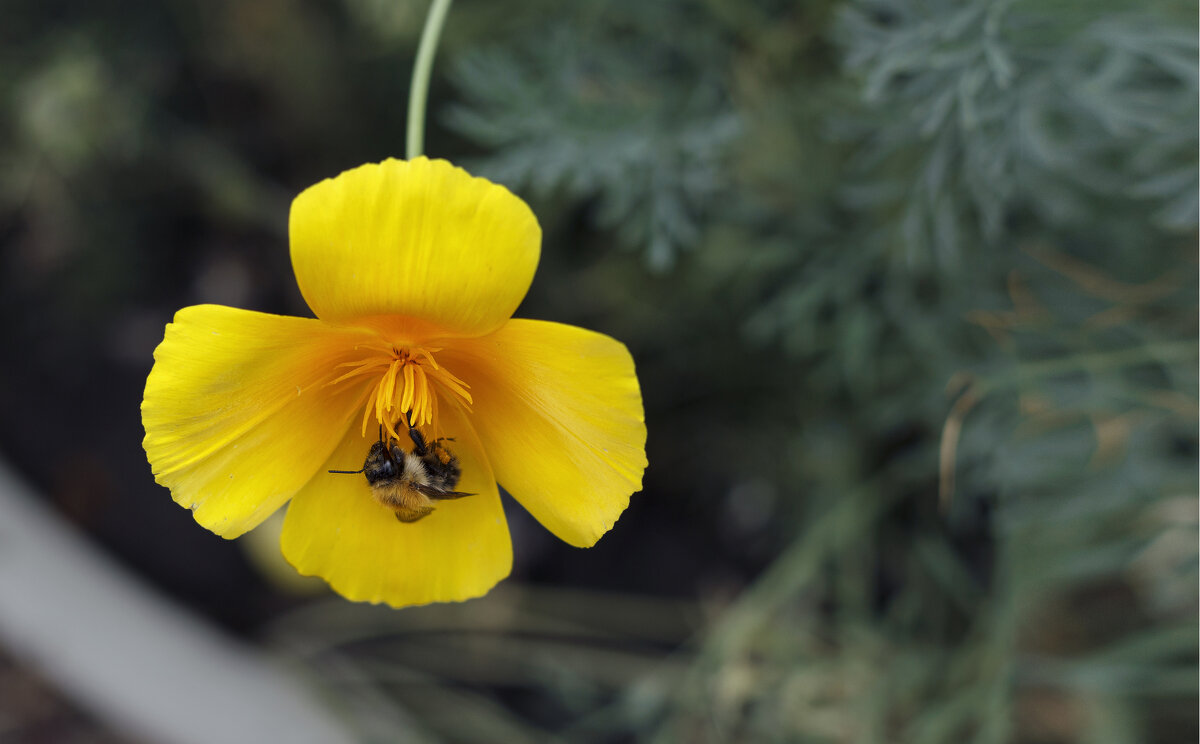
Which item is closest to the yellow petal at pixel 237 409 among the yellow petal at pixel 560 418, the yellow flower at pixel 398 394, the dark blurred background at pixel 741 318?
the yellow flower at pixel 398 394

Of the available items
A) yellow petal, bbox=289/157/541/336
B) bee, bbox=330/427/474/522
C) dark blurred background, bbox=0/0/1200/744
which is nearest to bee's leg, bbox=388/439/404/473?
bee, bbox=330/427/474/522

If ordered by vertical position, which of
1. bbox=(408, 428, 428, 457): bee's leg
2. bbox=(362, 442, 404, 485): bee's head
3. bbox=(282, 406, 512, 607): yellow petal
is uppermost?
bbox=(408, 428, 428, 457): bee's leg

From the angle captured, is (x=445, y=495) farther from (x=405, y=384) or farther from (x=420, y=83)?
(x=420, y=83)

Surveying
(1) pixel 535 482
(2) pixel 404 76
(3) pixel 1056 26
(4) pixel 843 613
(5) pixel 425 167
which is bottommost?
(1) pixel 535 482

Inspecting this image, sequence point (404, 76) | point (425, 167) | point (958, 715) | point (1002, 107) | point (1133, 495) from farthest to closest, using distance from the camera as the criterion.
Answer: point (404, 76)
point (958, 715)
point (1133, 495)
point (1002, 107)
point (425, 167)

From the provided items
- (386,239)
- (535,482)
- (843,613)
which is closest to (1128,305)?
(843,613)

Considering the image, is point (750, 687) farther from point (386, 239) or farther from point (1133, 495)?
point (386, 239)

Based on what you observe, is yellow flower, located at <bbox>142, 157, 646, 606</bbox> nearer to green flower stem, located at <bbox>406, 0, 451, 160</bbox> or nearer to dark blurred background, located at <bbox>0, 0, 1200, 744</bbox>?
green flower stem, located at <bbox>406, 0, 451, 160</bbox>
